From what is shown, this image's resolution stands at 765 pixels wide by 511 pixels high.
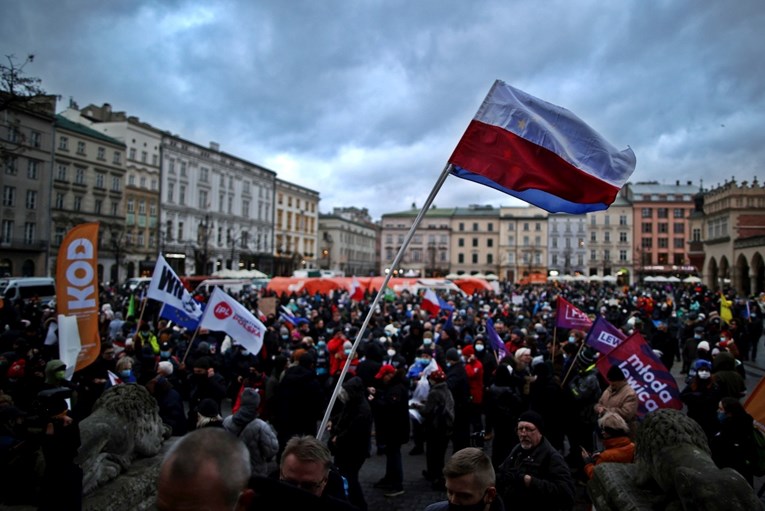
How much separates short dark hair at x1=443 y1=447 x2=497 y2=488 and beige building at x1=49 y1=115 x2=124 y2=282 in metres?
51.1

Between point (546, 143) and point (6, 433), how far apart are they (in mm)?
5495

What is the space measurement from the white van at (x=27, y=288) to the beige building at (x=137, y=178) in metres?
30.9

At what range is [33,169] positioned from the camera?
46.1 metres

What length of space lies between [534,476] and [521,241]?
320ft

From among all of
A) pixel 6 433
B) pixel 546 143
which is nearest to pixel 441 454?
pixel 546 143

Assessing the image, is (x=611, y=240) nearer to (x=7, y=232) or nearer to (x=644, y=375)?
(x=7, y=232)

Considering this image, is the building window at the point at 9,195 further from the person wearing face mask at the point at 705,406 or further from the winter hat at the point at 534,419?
the person wearing face mask at the point at 705,406

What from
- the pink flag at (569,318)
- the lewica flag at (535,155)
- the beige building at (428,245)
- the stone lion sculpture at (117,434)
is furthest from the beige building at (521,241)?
the stone lion sculpture at (117,434)

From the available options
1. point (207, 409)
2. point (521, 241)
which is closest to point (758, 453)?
point (207, 409)

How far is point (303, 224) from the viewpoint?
279 ft

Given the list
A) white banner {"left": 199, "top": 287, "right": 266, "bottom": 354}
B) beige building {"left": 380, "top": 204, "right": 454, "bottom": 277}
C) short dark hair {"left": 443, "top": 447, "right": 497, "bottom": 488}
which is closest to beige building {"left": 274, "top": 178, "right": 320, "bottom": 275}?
beige building {"left": 380, "top": 204, "right": 454, "bottom": 277}

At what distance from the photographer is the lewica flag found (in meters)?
5.12

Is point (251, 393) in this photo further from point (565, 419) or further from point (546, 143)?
point (565, 419)

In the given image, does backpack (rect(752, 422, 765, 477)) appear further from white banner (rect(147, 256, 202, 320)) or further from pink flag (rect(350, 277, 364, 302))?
pink flag (rect(350, 277, 364, 302))
